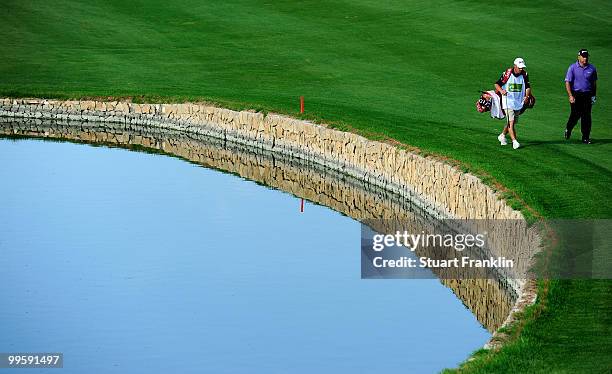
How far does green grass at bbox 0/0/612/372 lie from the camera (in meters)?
28.1

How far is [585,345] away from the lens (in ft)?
53.9

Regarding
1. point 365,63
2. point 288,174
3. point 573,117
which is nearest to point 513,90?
point 573,117

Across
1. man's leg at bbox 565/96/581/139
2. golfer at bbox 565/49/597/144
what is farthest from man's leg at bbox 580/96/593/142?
man's leg at bbox 565/96/581/139

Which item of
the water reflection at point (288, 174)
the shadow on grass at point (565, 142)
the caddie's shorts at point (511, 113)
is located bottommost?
the water reflection at point (288, 174)

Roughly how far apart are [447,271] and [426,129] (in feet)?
21.5

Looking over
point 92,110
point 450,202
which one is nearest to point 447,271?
point 450,202

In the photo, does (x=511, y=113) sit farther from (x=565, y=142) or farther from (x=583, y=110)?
(x=565, y=142)

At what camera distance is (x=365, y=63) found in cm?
3884

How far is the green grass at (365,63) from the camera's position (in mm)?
28078

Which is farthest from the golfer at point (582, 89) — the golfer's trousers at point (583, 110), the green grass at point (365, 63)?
the green grass at point (365, 63)

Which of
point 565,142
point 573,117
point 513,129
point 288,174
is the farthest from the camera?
point 288,174

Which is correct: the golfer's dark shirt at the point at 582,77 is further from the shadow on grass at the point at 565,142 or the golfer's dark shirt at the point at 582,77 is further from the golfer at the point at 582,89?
the shadow on grass at the point at 565,142

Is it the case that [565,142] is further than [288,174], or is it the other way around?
[288,174]

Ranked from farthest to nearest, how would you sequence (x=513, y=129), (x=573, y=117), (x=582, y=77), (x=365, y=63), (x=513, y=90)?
1. (x=365, y=63)
2. (x=573, y=117)
3. (x=582, y=77)
4. (x=513, y=129)
5. (x=513, y=90)
